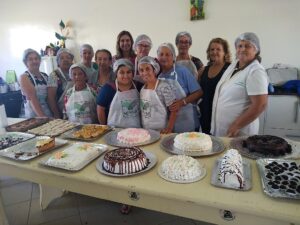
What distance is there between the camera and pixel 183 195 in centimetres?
90

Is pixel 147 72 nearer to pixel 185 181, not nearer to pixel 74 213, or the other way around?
pixel 185 181

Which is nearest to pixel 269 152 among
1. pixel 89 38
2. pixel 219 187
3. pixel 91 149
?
pixel 219 187

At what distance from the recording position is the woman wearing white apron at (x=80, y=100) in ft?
6.62

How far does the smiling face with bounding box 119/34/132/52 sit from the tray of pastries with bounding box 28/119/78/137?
1.03 m

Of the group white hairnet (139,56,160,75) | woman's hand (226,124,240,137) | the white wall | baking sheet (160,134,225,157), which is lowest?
woman's hand (226,124,240,137)

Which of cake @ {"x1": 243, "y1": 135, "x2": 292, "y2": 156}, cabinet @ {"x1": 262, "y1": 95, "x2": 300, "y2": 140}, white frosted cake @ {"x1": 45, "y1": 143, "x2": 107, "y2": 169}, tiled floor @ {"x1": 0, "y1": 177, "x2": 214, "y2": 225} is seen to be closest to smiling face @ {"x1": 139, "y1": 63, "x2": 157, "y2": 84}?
white frosted cake @ {"x1": 45, "y1": 143, "x2": 107, "y2": 169}

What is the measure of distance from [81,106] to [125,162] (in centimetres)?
109

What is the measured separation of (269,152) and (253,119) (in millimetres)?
531

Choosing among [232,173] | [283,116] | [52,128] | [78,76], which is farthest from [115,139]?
[283,116]

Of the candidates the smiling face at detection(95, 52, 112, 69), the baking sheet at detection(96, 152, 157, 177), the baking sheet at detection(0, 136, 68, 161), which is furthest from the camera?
the smiling face at detection(95, 52, 112, 69)

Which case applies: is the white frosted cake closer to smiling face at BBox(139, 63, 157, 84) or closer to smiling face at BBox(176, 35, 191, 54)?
smiling face at BBox(139, 63, 157, 84)

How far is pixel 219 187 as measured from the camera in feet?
3.07

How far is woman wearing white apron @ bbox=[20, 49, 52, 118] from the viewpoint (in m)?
2.29

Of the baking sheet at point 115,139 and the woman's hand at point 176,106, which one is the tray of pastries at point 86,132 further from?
the woman's hand at point 176,106
